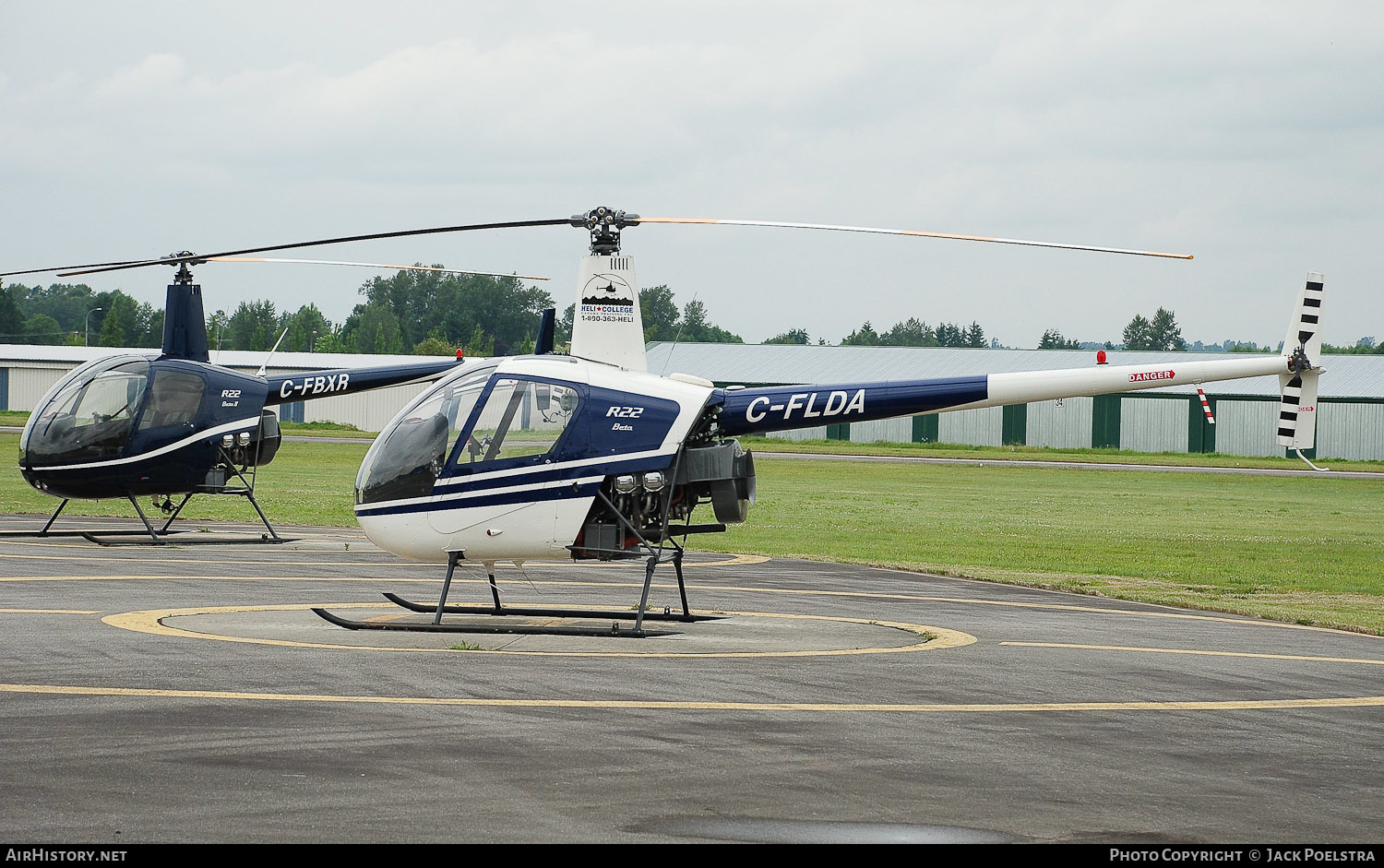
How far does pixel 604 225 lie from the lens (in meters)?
14.0

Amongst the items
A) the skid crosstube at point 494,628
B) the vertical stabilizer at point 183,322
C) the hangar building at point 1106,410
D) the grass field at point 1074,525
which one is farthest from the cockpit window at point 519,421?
the hangar building at point 1106,410

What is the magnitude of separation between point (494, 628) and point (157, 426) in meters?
11.3

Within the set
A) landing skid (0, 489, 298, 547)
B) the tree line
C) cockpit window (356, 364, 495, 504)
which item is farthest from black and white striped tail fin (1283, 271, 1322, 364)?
the tree line

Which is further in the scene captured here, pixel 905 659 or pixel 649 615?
pixel 649 615

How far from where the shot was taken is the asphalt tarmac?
22.2 ft

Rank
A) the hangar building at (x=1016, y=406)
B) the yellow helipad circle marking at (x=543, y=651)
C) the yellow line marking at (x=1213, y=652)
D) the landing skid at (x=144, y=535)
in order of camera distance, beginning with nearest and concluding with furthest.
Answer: the yellow helipad circle marking at (x=543, y=651) → the yellow line marking at (x=1213, y=652) → the landing skid at (x=144, y=535) → the hangar building at (x=1016, y=406)

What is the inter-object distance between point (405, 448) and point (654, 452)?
2326mm

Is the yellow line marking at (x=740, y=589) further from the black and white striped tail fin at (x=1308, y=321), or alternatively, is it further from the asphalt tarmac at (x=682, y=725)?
the black and white striped tail fin at (x=1308, y=321)

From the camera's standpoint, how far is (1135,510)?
35.5 meters

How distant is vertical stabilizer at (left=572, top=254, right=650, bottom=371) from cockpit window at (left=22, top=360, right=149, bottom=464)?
1070 centimetres

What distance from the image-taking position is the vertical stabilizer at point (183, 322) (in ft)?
74.8

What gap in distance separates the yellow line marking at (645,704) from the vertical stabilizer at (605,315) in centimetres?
513
